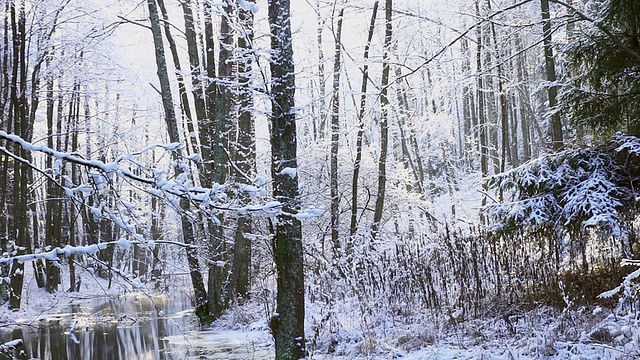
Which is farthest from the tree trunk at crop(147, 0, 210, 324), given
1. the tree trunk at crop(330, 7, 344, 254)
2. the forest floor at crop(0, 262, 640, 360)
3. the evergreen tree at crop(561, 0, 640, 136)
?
the evergreen tree at crop(561, 0, 640, 136)

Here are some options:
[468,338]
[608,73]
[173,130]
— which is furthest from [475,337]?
[173,130]

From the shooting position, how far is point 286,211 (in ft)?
19.7

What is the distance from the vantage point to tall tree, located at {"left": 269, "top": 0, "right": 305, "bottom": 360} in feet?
19.6

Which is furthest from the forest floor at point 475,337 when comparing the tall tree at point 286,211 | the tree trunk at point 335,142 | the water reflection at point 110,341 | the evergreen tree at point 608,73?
the tree trunk at point 335,142

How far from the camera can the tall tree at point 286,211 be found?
596cm

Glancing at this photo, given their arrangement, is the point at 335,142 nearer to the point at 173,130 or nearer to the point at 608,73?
the point at 173,130

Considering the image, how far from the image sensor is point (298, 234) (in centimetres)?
604

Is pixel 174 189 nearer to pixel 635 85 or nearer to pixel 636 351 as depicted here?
pixel 636 351

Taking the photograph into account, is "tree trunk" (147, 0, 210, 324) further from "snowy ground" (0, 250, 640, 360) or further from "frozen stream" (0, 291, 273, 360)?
"snowy ground" (0, 250, 640, 360)

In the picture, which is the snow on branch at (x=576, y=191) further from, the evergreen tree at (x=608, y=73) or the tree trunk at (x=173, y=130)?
the tree trunk at (x=173, y=130)

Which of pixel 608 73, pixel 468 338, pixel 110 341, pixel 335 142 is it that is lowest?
pixel 110 341

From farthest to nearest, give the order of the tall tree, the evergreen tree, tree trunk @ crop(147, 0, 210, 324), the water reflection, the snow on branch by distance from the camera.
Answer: tree trunk @ crop(147, 0, 210, 324) → the water reflection → the tall tree → the evergreen tree → the snow on branch

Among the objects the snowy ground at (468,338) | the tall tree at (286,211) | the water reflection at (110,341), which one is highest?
the tall tree at (286,211)

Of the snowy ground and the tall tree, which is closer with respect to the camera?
the snowy ground
